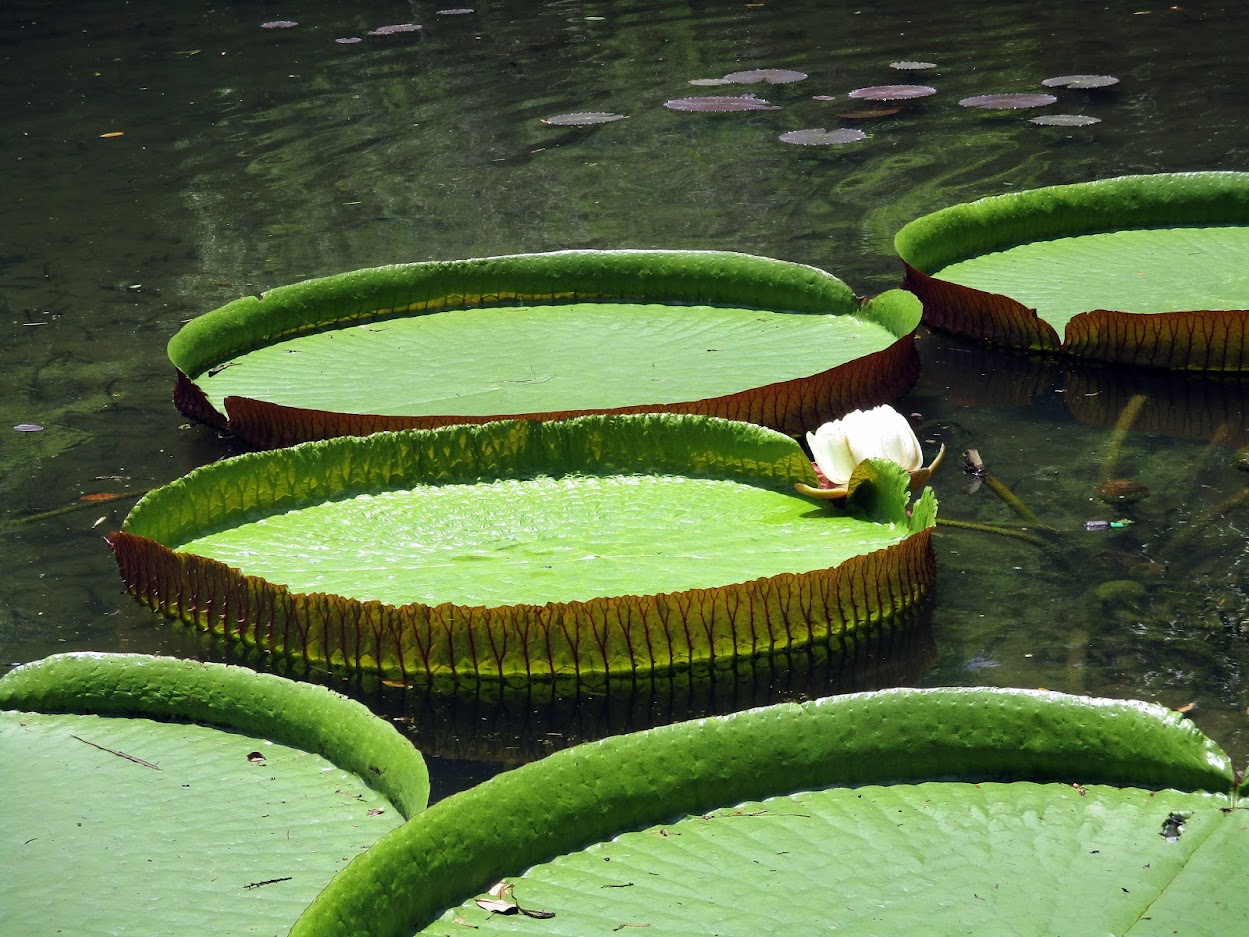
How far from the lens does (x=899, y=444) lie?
243 cm

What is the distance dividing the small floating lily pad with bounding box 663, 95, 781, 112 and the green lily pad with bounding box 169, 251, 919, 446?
8.26 ft

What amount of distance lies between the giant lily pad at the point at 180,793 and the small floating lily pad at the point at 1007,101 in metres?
4.43

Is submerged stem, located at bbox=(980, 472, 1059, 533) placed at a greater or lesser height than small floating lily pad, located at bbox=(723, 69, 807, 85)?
lesser

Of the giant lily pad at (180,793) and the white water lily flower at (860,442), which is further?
the white water lily flower at (860,442)

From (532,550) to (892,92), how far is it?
4146 mm

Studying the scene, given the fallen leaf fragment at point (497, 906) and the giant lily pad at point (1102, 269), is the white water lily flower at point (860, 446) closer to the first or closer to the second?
the giant lily pad at point (1102, 269)

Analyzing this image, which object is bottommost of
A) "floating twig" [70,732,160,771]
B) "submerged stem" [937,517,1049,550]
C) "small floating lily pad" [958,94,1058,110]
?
"submerged stem" [937,517,1049,550]

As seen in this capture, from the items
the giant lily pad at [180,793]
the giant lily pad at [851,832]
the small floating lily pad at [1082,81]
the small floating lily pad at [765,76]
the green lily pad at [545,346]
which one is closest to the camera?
the giant lily pad at [851,832]

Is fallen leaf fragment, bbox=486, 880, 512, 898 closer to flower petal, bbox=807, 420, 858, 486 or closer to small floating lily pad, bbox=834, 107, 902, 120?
flower petal, bbox=807, 420, 858, 486

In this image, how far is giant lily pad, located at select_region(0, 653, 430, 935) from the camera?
4.97ft

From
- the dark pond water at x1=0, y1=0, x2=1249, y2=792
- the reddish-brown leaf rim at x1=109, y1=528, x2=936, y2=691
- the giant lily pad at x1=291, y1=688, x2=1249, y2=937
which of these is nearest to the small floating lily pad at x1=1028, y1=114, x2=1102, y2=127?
the dark pond water at x1=0, y1=0, x2=1249, y2=792

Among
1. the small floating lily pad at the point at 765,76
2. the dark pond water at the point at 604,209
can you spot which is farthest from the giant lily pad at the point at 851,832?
the small floating lily pad at the point at 765,76

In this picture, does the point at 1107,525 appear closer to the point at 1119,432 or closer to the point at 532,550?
the point at 1119,432

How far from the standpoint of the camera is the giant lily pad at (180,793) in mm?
1514
